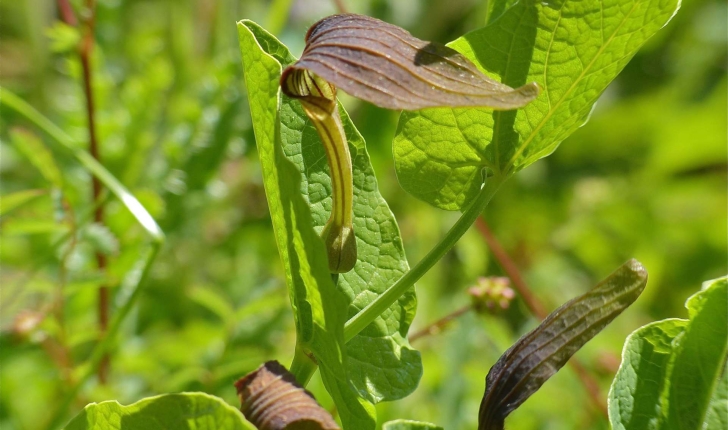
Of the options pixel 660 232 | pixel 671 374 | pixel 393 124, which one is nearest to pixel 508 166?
pixel 671 374

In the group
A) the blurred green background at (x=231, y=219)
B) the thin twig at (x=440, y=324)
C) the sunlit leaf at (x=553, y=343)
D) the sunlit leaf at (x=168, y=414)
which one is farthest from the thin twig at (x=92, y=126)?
the sunlit leaf at (x=553, y=343)

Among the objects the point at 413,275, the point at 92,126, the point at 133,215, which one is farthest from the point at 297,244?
the point at 92,126

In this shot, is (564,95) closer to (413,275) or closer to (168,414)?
(413,275)

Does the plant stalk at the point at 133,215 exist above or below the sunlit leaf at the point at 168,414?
below

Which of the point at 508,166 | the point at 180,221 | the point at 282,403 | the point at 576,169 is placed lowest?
the point at 576,169

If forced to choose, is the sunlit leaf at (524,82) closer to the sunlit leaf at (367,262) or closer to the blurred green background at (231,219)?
the sunlit leaf at (367,262)

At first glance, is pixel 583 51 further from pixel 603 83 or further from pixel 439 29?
pixel 439 29

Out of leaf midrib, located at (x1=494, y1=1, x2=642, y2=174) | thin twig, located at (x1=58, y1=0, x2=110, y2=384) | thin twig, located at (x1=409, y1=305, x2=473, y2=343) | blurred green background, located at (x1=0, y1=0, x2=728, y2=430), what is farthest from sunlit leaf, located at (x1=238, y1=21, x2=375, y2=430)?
thin twig, located at (x1=58, y1=0, x2=110, y2=384)

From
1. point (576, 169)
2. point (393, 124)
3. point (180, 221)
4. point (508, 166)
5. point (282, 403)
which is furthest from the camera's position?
point (576, 169)
